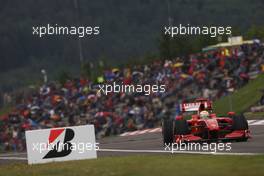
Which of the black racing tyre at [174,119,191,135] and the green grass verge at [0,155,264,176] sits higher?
the black racing tyre at [174,119,191,135]

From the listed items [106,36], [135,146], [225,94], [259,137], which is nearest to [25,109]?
[225,94]

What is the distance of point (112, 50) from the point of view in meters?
80.4

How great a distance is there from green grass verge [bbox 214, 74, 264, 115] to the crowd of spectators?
58 cm

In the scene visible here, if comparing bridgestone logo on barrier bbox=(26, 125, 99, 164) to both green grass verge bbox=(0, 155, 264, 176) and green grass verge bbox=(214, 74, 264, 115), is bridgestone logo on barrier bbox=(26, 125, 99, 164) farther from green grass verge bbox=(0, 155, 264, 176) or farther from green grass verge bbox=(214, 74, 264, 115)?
green grass verge bbox=(214, 74, 264, 115)

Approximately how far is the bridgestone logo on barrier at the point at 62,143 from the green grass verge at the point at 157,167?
0.93ft

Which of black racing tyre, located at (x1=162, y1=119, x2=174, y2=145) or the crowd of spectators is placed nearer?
black racing tyre, located at (x1=162, y1=119, x2=174, y2=145)

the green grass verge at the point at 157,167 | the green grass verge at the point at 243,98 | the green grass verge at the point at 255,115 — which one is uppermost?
the green grass verge at the point at 243,98

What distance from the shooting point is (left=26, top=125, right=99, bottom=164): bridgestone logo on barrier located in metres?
15.4

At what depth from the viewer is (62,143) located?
15531mm

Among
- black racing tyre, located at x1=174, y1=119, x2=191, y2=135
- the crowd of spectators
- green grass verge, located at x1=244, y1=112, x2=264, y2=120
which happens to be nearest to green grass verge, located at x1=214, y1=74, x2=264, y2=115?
the crowd of spectators

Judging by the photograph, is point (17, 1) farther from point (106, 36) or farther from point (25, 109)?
point (25, 109)

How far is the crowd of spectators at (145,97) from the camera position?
109 ft

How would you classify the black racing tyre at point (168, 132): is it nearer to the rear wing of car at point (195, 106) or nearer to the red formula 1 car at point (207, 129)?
the red formula 1 car at point (207, 129)

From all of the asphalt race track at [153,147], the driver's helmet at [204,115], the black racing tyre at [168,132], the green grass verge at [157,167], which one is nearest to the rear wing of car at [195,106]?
the driver's helmet at [204,115]
